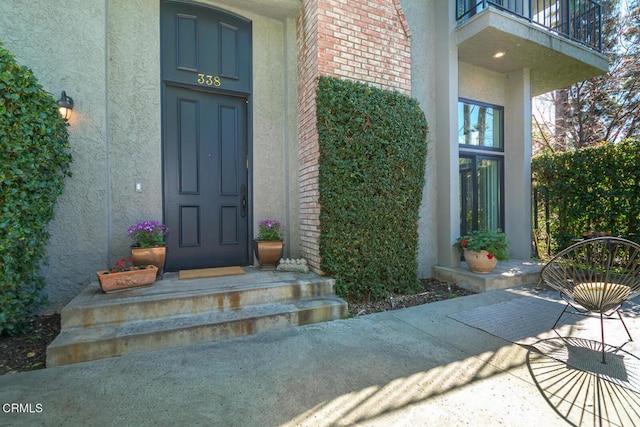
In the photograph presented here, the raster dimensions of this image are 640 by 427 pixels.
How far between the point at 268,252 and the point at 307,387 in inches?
80.7

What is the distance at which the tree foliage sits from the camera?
817 cm

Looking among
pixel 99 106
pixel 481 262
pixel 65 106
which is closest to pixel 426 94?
pixel 481 262

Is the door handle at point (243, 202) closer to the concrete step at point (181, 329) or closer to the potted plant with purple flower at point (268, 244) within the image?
the potted plant with purple flower at point (268, 244)

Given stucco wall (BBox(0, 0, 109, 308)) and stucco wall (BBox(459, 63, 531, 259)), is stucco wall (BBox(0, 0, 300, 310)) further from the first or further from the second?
stucco wall (BBox(459, 63, 531, 259))

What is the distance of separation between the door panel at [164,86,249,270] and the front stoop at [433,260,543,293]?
299 cm

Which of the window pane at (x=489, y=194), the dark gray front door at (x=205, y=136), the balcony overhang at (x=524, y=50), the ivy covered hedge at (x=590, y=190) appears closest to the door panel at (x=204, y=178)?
the dark gray front door at (x=205, y=136)

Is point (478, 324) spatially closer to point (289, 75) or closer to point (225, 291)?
point (225, 291)

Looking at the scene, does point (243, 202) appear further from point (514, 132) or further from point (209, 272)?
point (514, 132)

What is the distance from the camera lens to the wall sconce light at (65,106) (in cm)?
294

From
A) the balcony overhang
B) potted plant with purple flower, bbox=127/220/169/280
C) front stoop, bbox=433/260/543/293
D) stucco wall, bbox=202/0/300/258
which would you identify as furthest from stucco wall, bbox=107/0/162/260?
the balcony overhang

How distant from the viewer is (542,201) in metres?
5.65

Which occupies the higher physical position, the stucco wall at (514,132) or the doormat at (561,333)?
the stucco wall at (514,132)

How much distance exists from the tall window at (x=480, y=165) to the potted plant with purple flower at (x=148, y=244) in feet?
15.7

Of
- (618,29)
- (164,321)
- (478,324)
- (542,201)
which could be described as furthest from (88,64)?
(618,29)
